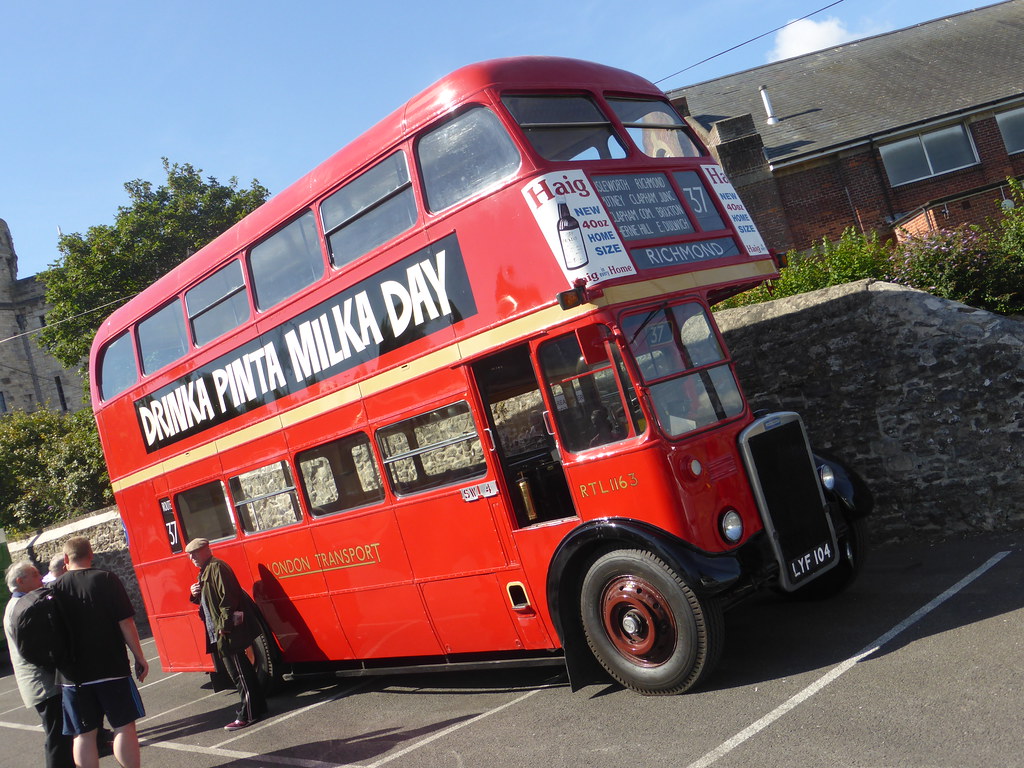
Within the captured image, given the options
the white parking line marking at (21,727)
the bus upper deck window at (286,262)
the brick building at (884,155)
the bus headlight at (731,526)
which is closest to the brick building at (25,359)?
the brick building at (884,155)

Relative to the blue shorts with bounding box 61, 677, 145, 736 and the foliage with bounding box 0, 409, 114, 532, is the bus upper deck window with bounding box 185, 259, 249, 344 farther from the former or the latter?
the foliage with bounding box 0, 409, 114, 532

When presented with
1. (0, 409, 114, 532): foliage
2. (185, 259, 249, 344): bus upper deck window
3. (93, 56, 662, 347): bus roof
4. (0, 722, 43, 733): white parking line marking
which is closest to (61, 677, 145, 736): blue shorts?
(185, 259, 249, 344): bus upper deck window

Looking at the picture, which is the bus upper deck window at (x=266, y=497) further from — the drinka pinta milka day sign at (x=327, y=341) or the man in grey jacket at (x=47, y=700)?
the man in grey jacket at (x=47, y=700)

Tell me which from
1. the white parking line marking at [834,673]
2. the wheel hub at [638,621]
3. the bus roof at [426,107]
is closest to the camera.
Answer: the white parking line marking at [834,673]

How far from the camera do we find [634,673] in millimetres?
6070

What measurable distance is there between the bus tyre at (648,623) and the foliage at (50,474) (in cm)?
→ 1998

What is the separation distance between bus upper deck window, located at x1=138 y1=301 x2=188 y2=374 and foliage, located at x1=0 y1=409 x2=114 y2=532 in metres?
14.6

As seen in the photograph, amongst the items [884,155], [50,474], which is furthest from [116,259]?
[884,155]

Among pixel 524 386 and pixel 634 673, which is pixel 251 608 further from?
pixel 634 673

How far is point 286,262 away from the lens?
8.00 m

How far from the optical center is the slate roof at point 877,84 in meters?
23.6

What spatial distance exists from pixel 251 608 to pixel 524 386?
3.60 metres

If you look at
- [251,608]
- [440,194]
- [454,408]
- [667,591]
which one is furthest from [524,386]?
[251,608]

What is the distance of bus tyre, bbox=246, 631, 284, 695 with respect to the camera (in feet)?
30.3
